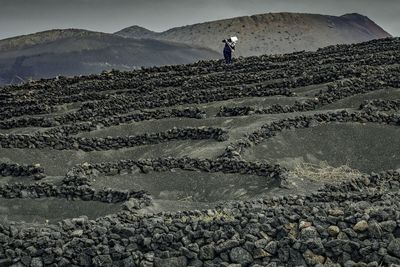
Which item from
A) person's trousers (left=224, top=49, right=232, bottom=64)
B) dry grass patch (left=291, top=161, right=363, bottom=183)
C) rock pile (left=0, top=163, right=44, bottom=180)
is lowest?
rock pile (left=0, top=163, right=44, bottom=180)

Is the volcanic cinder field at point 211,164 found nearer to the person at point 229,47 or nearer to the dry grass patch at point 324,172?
the dry grass patch at point 324,172

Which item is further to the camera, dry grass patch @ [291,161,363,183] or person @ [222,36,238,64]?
person @ [222,36,238,64]

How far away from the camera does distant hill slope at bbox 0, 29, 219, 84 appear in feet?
349

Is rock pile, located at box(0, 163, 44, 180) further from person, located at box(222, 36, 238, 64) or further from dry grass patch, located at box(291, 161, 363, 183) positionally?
person, located at box(222, 36, 238, 64)

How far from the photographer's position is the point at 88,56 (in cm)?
11381

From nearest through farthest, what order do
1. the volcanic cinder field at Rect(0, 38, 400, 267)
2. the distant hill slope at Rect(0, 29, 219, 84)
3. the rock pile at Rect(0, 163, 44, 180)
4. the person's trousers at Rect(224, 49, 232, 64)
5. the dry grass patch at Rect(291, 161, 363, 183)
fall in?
the volcanic cinder field at Rect(0, 38, 400, 267), the dry grass patch at Rect(291, 161, 363, 183), the rock pile at Rect(0, 163, 44, 180), the person's trousers at Rect(224, 49, 232, 64), the distant hill slope at Rect(0, 29, 219, 84)

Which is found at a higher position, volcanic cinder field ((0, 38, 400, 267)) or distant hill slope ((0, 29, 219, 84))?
distant hill slope ((0, 29, 219, 84))

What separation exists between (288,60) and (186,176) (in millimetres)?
28167

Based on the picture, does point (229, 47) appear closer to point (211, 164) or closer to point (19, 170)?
point (211, 164)

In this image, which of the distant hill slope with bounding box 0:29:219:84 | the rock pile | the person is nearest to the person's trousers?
the person

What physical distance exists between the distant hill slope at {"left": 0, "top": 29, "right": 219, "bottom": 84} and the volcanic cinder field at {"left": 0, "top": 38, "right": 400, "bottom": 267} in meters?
58.6

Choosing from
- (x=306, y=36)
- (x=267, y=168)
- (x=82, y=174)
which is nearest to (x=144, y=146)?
(x=82, y=174)

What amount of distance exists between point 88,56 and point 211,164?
9410 centimetres

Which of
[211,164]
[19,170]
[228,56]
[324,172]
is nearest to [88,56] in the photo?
[228,56]
